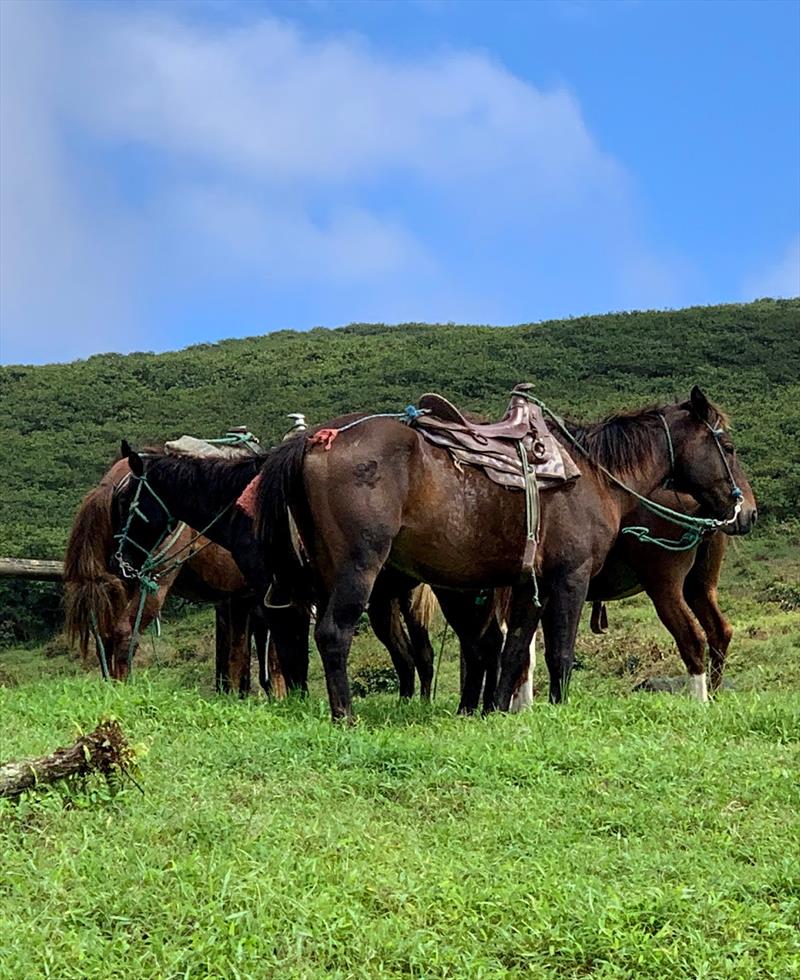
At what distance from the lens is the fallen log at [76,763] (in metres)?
4.94

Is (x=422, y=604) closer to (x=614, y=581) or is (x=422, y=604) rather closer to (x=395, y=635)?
(x=395, y=635)

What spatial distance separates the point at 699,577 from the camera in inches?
378

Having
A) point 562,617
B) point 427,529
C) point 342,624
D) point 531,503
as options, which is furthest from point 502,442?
point 342,624

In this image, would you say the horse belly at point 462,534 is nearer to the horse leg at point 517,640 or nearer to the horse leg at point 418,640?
the horse leg at point 517,640

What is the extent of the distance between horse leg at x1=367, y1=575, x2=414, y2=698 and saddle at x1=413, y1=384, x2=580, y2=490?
2012 mm

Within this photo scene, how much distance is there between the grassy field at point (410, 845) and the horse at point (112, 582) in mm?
1926

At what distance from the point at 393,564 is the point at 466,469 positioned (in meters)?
0.78

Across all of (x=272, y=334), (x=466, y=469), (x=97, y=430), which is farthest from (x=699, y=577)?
(x=272, y=334)

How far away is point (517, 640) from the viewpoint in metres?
7.71

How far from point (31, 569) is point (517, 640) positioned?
15.7 feet

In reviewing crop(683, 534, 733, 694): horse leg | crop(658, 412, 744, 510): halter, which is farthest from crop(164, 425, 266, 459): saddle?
crop(683, 534, 733, 694): horse leg

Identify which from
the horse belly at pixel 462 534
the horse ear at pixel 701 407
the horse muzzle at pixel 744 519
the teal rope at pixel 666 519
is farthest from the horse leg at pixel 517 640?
the horse ear at pixel 701 407

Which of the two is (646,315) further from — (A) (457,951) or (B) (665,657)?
(A) (457,951)

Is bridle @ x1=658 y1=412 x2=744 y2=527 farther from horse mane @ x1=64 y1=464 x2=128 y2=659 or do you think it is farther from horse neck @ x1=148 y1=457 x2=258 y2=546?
horse mane @ x1=64 y1=464 x2=128 y2=659
